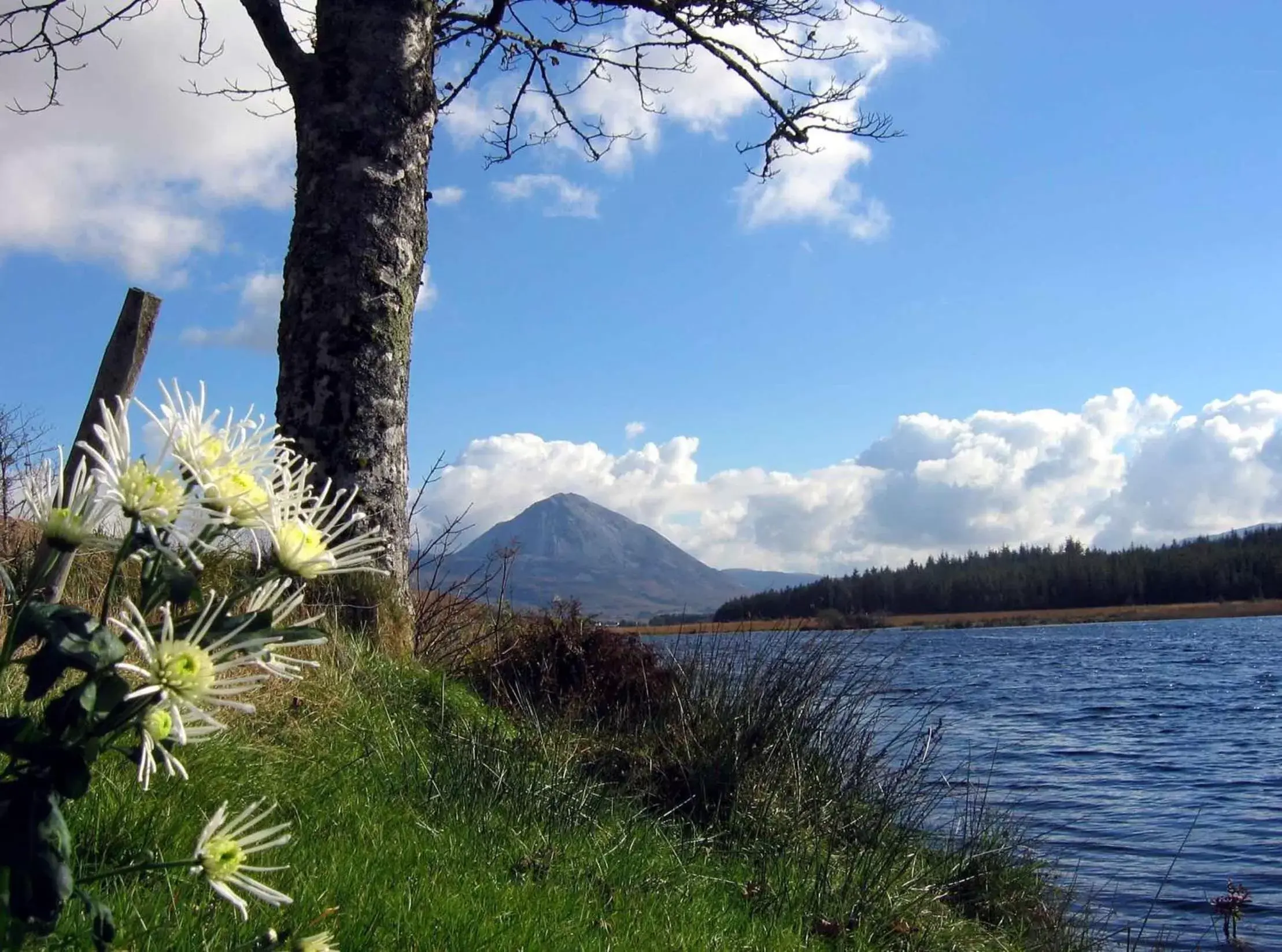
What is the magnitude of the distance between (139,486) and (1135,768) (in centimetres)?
1489

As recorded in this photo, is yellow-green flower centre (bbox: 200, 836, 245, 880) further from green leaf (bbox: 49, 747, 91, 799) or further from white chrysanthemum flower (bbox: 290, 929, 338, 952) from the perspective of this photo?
white chrysanthemum flower (bbox: 290, 929, 338, 952)

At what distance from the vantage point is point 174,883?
3.02 m

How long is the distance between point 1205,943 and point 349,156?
770 cm

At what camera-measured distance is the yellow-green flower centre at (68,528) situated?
1.57 meters

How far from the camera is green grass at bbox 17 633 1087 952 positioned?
3.11m

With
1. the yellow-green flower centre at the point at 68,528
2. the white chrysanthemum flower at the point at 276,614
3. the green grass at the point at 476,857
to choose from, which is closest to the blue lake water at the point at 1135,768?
the green grass at the point at 476,857

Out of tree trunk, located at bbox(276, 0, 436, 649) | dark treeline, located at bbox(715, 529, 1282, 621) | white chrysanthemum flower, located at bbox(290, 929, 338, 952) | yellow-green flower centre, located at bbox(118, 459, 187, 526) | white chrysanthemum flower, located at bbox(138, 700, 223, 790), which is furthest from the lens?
dark treeline, located at bbox(715, 529, 1282, 621)

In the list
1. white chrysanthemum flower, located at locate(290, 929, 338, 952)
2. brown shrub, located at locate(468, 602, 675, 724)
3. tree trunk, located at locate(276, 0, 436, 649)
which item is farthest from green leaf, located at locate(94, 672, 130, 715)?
brown shrub, located at locate(468, 602, 675, 724)

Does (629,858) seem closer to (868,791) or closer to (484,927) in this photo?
(484,927)

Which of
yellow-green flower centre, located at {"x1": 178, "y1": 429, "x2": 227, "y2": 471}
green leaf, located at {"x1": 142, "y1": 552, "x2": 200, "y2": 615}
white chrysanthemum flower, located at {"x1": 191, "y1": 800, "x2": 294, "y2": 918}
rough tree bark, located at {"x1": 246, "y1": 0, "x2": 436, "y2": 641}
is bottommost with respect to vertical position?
white chrysanthemum flower, located at {"x1": 191, "y1": 800, "x2": 294, "y2": 918}

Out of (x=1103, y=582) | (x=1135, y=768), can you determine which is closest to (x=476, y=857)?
(x=1135, y=768)

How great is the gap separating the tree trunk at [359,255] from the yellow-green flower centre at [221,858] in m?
5.53

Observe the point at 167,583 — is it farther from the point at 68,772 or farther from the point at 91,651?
the point at 68,772

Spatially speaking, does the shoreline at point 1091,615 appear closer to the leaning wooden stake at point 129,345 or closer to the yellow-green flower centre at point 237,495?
the leaning wooden stake at point 129,345
